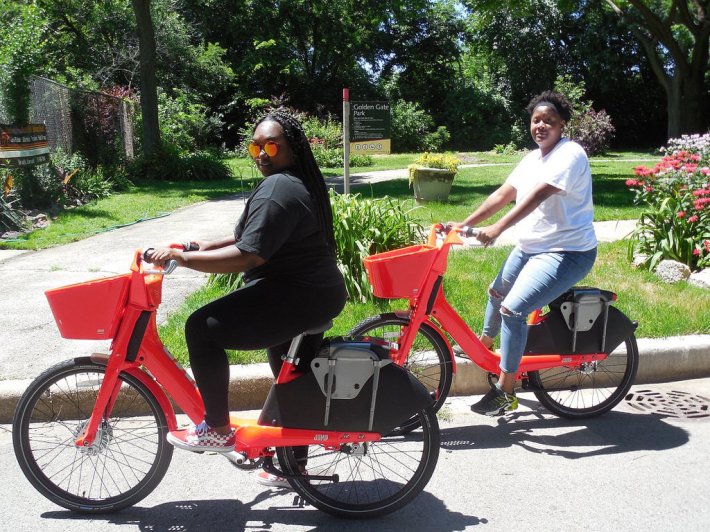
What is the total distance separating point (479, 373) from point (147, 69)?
16.1 metres

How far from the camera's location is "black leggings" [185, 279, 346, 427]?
3184mm

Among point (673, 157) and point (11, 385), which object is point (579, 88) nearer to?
point (673, 157)

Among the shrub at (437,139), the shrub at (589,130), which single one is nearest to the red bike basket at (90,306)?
the shrub at (589,130)

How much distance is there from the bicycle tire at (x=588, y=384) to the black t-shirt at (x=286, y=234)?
200 centimetres

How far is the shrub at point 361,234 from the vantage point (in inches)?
252

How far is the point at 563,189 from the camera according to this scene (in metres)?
4.07

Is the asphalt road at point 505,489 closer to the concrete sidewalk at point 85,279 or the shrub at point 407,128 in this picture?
the concrete sidewalk at point 85,279

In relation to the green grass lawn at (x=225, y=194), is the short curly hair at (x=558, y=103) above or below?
above

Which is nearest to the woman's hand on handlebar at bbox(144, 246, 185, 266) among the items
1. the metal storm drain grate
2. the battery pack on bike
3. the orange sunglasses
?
the orange sunglasses

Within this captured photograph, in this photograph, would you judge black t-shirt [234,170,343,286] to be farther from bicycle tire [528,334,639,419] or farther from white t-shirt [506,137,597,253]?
bicycle tire [528,334,639,419]

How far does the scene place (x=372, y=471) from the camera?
3752mm

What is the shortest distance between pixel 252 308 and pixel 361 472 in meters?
1.18

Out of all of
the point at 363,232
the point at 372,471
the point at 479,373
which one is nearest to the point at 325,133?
the point at 363,232

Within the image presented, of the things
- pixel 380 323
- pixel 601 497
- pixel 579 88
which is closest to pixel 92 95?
pixel 380 323
